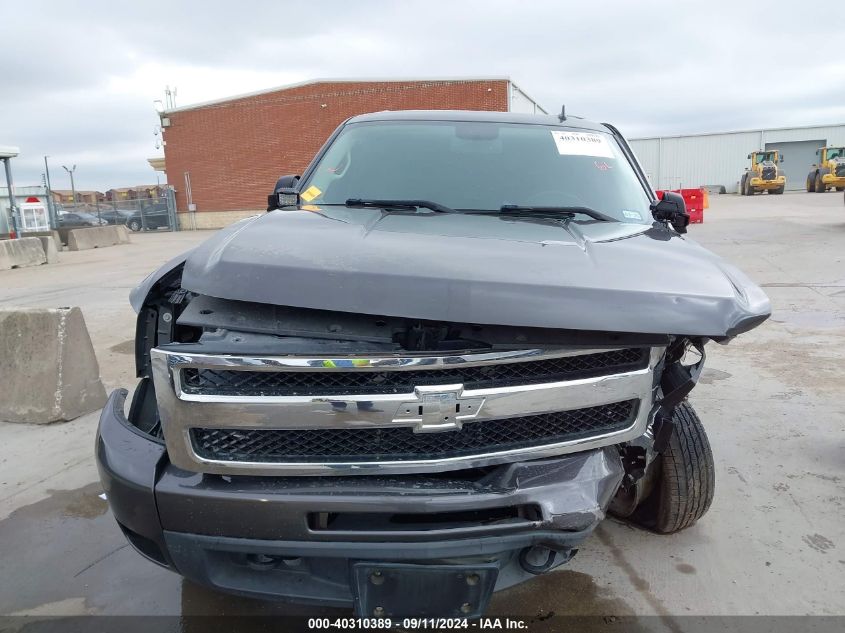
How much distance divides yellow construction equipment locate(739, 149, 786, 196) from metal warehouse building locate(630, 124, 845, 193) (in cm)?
1056

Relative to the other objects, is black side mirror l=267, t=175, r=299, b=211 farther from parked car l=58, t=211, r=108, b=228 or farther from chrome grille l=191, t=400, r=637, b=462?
parked car l=58, t=211, r=108, b=228

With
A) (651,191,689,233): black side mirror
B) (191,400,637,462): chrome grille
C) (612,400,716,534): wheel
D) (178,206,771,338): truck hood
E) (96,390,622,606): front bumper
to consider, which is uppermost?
(651,191,689,233): black side mirror

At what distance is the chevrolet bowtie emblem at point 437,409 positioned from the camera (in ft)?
5.41

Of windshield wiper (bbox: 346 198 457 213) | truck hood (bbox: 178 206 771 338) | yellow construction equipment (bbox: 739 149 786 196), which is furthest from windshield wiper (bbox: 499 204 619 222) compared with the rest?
yellow construction equipment (bbox: 739 149 786 196)

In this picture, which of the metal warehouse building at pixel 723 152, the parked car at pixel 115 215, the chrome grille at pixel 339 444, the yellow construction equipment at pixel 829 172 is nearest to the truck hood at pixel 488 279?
the chrome grille at pixel 339 444

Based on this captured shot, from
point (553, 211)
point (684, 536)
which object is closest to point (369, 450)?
point (553, 211)

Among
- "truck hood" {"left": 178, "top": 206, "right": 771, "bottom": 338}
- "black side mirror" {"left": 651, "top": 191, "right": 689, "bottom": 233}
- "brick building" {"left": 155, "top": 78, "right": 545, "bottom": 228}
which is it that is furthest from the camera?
"brick building" {"left": 155, "top": 78, "right": 545, "bottom": 228}

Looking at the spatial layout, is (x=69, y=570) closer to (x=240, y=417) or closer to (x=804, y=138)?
(x=240, y=417)

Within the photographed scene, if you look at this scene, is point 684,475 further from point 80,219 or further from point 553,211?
point 80,219

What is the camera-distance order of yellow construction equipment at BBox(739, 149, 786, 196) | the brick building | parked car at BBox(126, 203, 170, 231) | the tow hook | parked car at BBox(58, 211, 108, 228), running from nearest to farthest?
the tow hook
the brick building
parked car at BBox(58, 211, 108, 228)
parked car at BBox(126, 203, 170, 231)
yellow construction equipment at BBox(739, 149, 786, 196)

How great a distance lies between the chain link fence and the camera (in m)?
30.6

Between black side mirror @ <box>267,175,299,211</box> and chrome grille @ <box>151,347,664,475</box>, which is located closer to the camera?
chrome grille @ <box>151,347,664,475</box>

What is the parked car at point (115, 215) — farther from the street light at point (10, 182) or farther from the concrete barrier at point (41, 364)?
the concrete barrier at point (41, 364)

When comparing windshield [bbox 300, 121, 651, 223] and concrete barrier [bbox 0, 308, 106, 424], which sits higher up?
windshield [bbox 300, 121, 651, 223]
